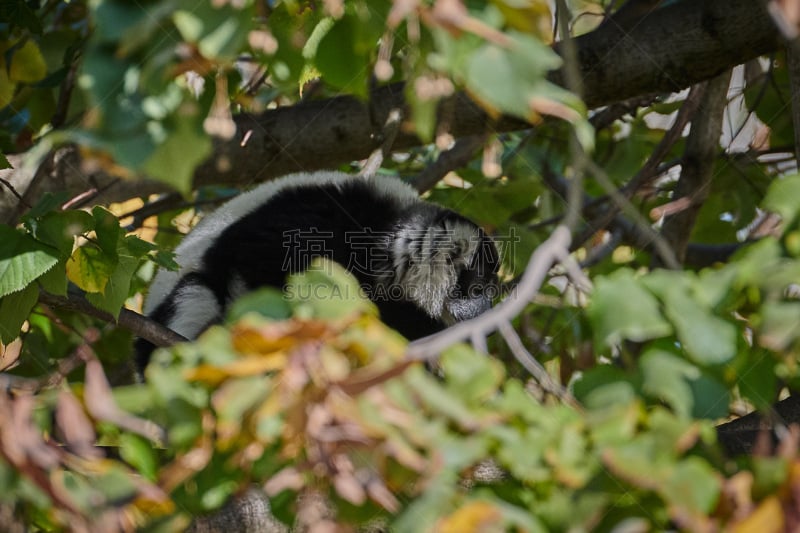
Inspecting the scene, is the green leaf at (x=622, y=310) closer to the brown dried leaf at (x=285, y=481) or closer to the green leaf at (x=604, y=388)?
the green leaf at (x=604, y=388)

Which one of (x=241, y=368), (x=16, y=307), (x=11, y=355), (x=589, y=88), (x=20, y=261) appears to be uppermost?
(x=241, y=368)

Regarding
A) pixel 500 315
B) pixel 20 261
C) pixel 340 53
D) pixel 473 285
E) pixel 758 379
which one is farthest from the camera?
pixel 473 285

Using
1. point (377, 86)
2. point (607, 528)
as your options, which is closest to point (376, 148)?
point (377, 86)

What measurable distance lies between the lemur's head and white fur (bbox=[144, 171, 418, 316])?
187 mm

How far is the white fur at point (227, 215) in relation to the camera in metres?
3.63

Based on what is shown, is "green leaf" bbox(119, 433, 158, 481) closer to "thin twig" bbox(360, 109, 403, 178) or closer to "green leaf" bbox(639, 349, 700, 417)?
"green leaf" bbox(639, 349, 700, 417)

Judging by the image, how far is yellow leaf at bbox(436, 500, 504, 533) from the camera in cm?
111

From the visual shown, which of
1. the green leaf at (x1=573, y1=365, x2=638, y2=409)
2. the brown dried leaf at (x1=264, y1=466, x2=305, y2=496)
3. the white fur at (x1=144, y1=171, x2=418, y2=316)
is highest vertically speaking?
the green leaf at (x1=573, y1=365, x2=638, y2=409)

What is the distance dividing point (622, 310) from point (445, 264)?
8.72 feet

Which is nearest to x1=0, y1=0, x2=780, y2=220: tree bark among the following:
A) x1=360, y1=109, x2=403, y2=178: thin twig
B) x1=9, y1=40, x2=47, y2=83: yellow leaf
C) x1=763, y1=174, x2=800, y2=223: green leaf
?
x1=360, y1=109, x2=403, y2=178: thin twig

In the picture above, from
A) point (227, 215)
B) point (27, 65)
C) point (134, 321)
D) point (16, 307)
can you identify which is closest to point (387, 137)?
point (227, 215)

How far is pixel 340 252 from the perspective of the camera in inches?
145

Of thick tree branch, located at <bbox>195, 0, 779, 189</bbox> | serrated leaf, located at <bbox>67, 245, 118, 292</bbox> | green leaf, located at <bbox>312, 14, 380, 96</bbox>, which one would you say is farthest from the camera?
thick tree branch, located at <bbox>195, 0, 779, 189</bbox>

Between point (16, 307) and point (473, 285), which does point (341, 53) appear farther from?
point (473, 285)
